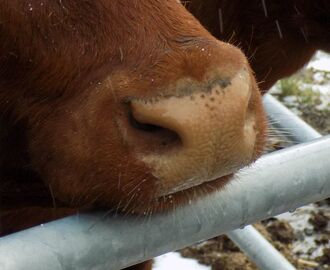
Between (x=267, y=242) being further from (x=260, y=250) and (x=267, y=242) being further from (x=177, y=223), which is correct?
(x=177, y=223)

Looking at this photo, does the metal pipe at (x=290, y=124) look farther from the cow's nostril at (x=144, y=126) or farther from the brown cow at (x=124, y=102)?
the cow's nostril at (x=144, y=126)

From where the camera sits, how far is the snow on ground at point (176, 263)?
9.92 ft

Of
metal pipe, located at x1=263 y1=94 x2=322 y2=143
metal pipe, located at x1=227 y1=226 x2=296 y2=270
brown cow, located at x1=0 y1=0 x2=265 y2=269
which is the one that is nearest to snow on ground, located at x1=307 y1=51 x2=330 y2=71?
metal pipe, located at x1=263 y1=94 x2=322 y2=143

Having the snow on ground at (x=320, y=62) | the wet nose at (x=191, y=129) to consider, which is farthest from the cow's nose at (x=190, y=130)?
the snow on ground at (x=320, y=62)

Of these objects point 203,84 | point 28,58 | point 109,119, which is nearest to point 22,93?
point 28,58

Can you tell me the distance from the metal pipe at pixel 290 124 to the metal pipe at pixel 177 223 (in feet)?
3.66

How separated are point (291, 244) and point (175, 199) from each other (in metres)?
1.97

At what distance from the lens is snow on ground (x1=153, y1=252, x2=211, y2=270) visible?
302cm

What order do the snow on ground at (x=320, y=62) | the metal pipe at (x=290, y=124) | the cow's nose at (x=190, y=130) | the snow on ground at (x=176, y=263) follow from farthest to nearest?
the snow on ground at (x=320, y=62)
the snow on ground at (x=176, y=263)
the metal pipe at (x=290, y=124)
the cow's nose at (x=190, y=130)

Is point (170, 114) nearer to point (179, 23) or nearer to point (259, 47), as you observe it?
point (179, 23)

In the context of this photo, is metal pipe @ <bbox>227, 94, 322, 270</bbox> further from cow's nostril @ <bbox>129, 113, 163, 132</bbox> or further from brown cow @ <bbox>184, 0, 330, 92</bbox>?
cow's nostril @ <bbox>129, 113, 163, 132</bbox>

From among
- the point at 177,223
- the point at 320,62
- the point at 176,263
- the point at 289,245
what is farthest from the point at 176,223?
the point at 320,62

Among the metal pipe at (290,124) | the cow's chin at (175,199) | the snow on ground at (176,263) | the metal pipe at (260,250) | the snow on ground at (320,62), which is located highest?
the cow's chin at (175,199)

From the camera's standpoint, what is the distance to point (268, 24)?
2.46 meters
